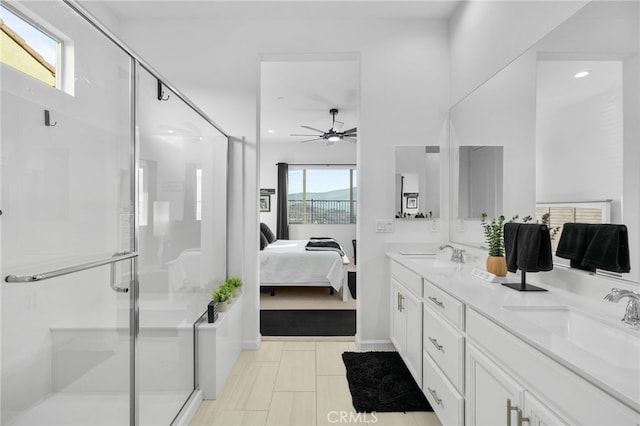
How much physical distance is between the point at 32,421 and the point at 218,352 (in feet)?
3.57

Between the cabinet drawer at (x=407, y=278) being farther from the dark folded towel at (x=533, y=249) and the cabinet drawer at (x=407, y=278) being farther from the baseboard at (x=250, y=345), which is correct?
the baseboard at (x=250, y=345)

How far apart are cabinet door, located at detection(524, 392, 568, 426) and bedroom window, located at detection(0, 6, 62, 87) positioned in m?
2.04

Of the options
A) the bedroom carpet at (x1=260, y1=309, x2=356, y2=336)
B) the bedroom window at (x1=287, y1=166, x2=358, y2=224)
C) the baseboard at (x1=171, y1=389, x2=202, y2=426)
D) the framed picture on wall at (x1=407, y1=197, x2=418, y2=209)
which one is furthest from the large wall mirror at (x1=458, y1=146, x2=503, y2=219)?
the bedroom window at (x1=287, y1=166, x2=358, y2=224)

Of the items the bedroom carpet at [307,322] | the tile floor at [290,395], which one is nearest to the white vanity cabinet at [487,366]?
the tile floor at [290,395]

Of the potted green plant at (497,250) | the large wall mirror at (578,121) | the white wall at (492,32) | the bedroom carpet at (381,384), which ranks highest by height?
the white wall at (492,32)

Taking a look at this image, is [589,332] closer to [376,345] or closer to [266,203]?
[376,345]

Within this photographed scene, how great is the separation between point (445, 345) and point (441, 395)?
274mm

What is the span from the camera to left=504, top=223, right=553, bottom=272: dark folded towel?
1565mm

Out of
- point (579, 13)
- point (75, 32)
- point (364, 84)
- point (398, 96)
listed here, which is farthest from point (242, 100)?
point (579, 13)

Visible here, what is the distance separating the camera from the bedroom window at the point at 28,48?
1223 millimetres

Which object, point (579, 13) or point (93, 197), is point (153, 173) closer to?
point (93, 197)

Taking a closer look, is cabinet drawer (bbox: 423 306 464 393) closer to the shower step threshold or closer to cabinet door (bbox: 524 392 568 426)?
cabinet door (bbox: 524 392 568 426)

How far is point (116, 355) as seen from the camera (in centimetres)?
146

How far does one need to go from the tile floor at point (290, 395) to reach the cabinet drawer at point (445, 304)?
28.8 inches
